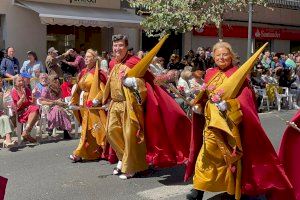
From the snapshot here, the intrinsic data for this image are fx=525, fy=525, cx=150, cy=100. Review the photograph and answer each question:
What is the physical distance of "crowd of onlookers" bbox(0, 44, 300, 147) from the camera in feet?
30.3

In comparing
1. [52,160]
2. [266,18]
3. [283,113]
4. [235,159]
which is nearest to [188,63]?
[283,113]

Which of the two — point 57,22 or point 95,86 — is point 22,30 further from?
point 95,86

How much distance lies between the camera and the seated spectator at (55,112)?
32.0 ft

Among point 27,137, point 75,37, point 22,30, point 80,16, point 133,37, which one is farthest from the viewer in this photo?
point 133,37

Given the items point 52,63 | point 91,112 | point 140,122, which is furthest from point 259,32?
point 140,122

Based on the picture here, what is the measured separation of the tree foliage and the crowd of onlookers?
44.7 inches

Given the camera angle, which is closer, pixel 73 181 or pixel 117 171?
pixel 73 181

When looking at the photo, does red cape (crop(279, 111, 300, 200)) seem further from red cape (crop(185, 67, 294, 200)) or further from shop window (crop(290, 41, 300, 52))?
shop window (crop(290, 41, 300, 52))

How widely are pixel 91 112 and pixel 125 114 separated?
3.65 feet

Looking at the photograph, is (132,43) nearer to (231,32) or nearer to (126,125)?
(231,32)

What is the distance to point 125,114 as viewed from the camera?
6637 millimetres

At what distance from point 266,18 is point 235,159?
82.7 ft

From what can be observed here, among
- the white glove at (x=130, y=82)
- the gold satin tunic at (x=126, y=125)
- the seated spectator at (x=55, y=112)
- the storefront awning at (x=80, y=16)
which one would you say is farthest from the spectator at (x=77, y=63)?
the white glove at (x=130, y=82)

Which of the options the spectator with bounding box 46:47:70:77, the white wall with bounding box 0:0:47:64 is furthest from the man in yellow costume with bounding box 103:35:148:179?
the white wall with bounding box 0:0:47:64
